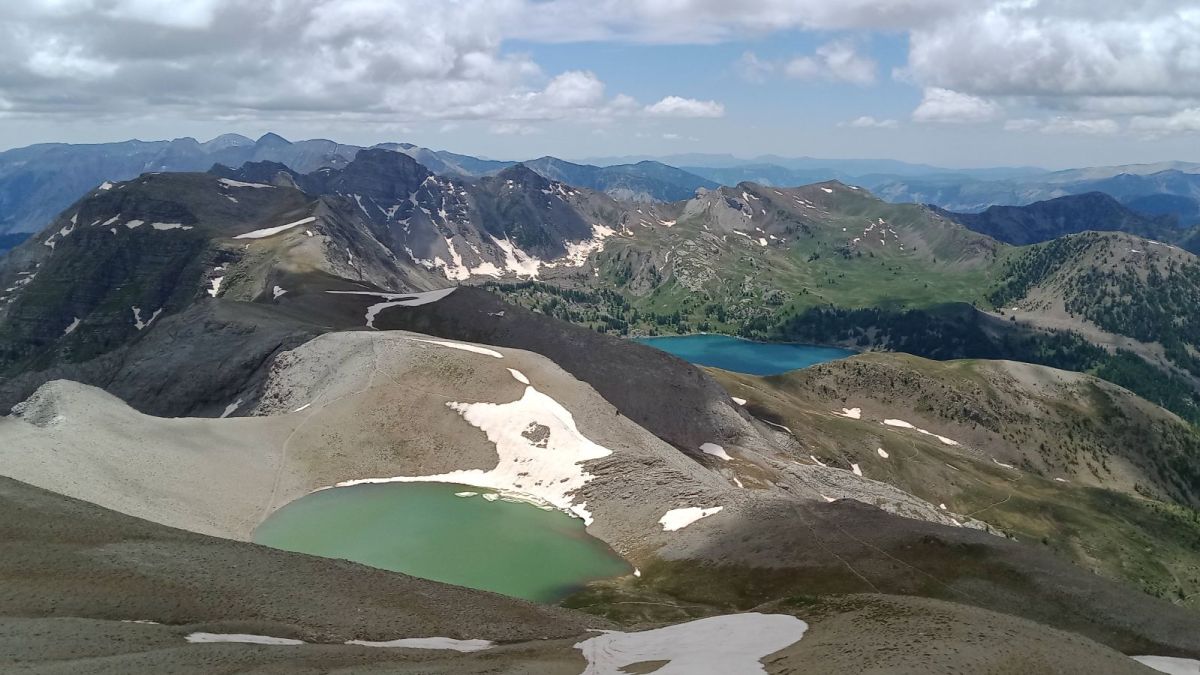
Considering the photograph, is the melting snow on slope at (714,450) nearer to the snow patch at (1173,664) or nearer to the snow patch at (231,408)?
the snow patch at (1173,664)

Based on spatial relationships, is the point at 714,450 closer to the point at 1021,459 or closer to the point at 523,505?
the point at 523,505

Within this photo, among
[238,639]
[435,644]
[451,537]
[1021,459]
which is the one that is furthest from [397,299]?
[1021,459]

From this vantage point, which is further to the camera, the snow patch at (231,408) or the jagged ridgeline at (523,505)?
the snow patch at (231,408)

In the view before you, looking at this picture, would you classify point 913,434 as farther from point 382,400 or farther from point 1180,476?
point 382,400

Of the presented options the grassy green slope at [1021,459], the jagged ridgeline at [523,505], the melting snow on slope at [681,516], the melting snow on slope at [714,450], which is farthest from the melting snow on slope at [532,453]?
the grassy green slope at [1021,459]

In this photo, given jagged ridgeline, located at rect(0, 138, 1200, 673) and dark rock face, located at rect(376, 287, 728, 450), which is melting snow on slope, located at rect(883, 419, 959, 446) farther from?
dark rock face, located at rect(376, 287, 728, 450)

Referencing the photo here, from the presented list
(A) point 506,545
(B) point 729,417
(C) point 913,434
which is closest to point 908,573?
(A) point 506,545
